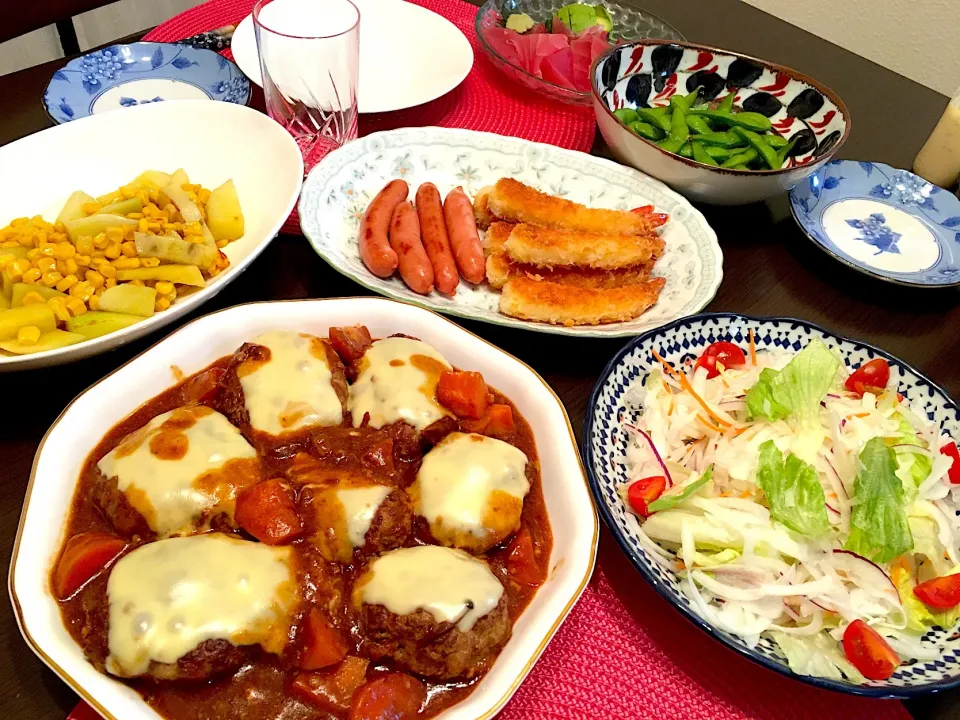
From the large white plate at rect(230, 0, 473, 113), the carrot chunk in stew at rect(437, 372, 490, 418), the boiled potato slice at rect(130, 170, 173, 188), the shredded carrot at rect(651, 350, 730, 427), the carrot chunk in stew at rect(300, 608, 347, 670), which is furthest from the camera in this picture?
the large white plate at rect(230, 0, 473, 113)

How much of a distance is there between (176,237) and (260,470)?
1.01m

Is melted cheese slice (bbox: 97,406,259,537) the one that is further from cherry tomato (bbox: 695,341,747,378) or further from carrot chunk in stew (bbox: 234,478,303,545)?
cherry tomato (bbox: 695,341,747,378)

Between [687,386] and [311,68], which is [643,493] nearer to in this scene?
[687,386]

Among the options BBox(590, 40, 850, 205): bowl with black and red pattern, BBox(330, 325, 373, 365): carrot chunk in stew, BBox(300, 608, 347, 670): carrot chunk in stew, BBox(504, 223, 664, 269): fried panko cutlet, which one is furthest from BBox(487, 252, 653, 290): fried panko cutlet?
BBox(300, 608, 347, 670): carrot chunk in stew

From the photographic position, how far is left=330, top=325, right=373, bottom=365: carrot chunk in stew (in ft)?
7.12

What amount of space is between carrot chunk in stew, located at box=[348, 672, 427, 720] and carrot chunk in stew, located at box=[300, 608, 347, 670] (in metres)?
0.10

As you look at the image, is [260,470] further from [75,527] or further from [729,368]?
[729,368]

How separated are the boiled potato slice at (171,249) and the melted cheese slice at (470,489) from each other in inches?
43.2

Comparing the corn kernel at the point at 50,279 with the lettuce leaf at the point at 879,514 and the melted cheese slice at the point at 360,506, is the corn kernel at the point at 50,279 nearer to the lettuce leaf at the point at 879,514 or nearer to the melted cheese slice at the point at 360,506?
the melted cheese slice at the point at 360,506

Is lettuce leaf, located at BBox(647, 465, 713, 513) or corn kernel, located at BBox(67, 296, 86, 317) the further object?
corn kernel, located at BBox(67, 296, 86, 317)

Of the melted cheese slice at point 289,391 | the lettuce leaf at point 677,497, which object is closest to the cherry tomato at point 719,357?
the lettuce leaf at point 677,497

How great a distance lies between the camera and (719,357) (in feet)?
7.85

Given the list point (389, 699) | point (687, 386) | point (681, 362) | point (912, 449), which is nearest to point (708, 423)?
point (687, 386)

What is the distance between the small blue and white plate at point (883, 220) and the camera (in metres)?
2.96
